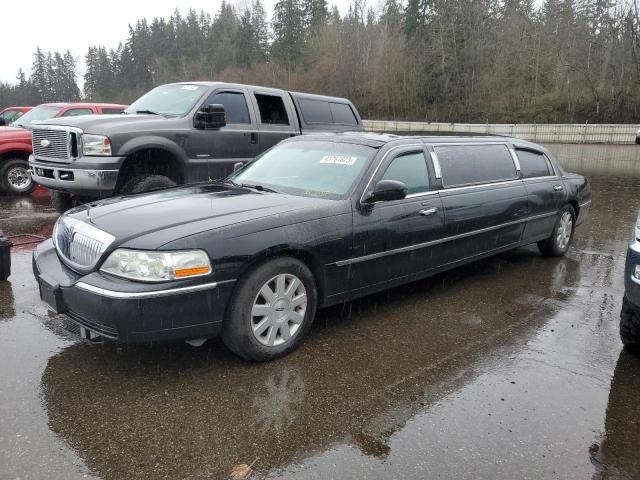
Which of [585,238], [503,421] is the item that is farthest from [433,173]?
[585,238]

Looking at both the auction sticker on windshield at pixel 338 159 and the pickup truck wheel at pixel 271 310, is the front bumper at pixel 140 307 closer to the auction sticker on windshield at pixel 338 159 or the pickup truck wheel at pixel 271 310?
the pickup truck wheel at pixel 271 310

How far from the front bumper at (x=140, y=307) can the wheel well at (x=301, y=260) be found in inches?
8.7

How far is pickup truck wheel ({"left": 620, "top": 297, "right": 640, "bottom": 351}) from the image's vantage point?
3.71 metres

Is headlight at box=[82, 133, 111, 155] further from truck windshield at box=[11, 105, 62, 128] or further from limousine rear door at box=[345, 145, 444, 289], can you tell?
truck windshield at box=[11, 105, 62, 128]

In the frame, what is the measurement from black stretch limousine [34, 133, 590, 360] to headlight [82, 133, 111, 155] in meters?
2.45

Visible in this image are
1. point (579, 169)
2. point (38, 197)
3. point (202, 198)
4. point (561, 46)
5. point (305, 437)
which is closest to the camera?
point (305, 437)

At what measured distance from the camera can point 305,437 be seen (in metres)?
2.78

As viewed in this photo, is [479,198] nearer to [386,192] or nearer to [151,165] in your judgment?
[386,192]

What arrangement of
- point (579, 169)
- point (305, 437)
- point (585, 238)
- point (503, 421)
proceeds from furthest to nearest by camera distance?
point (579, 169) → point (585, 238) → point (503, 421) → point (305, 437)

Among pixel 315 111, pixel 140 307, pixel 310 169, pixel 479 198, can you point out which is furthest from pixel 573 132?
pixel 140 307

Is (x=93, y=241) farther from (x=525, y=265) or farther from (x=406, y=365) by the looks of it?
(x=525, y=265)

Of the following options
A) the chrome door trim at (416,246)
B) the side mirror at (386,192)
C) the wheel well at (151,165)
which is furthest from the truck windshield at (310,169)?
the wheel well at (151,165)

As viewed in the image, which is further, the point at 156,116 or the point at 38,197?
the point at 38,197

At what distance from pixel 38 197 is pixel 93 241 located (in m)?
7.86
